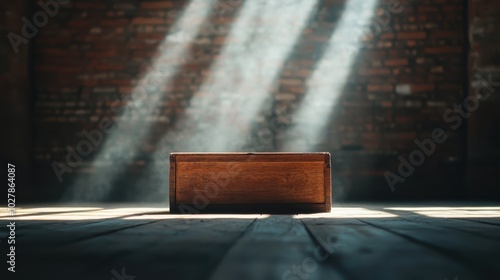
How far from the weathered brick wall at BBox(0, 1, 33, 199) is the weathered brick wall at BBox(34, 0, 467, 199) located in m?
0.13

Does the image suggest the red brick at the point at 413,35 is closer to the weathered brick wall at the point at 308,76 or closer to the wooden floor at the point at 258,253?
the weathered brick wall at the point at 308,76

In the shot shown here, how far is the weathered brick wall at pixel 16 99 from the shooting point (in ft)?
13.5

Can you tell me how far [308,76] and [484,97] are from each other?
1.90m

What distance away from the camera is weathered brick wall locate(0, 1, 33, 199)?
13.5 ft

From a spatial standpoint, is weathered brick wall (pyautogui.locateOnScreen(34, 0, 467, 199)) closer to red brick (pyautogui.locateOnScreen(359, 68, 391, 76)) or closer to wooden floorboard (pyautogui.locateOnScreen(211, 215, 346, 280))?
red brick (pyautogui.locateOnScreen(359, 68, 391, 76))

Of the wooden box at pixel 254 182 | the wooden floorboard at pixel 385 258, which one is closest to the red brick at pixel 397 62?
the wooden box at pixel 254 182

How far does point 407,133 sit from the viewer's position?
4164 millimetres

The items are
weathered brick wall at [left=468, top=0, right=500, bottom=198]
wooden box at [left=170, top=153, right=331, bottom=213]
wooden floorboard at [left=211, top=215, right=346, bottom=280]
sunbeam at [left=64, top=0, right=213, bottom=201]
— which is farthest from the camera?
sunbeam at [left=64, top=0, right=213, bottom=201]

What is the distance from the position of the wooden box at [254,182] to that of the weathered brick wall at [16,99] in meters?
2.47

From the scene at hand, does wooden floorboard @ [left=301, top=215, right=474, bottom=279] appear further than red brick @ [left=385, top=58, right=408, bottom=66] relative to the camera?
No

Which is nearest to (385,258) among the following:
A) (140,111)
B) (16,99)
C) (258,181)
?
(258,181)

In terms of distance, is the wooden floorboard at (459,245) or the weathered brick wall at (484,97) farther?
the weathered brick wall at (484,97)

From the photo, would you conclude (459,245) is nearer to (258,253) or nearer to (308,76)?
(258,253)

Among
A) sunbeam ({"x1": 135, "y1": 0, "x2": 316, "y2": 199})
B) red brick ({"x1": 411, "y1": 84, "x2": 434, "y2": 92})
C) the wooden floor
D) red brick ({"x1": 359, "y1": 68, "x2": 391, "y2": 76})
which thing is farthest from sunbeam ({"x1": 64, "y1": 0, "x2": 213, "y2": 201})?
the wooden floor
